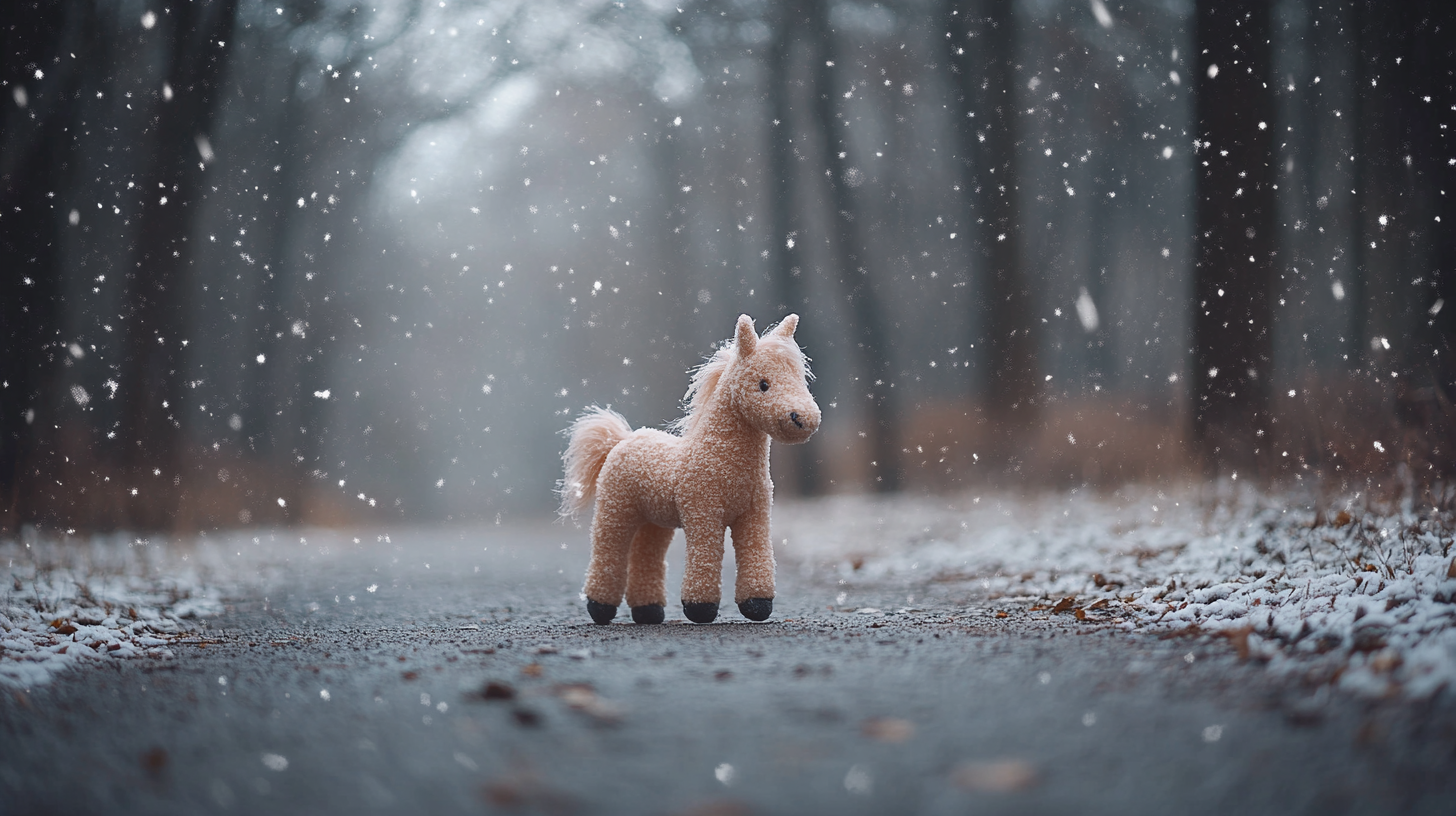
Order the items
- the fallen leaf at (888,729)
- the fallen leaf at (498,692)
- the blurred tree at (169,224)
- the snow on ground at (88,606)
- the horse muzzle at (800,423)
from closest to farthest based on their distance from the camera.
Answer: the fallen leaf at (888,729)
the fallen leaf at (498,692)
the snow on ground at (88,606)
the horse muzzle at (800,423)
the blurred tree at (169,224)

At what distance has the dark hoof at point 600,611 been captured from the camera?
192 inches

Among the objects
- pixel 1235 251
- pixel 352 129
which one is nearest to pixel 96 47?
pixel 352 129

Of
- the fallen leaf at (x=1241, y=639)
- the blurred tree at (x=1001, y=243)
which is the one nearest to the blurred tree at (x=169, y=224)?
the blurred tree at (x=1001, y=243)

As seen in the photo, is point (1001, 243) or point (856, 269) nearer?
point (1001, 243)

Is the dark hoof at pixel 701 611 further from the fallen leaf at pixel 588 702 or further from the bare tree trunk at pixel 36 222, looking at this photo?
the bare tree trunk at pixel 36 222

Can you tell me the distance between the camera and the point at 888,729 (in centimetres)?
243

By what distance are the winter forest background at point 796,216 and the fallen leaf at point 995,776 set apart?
4.89m

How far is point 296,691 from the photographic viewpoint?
10.1 feet

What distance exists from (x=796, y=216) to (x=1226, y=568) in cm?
1284

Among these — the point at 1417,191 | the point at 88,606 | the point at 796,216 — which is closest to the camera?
the point at 88,606

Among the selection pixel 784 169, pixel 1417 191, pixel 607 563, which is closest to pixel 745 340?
pixel 607 563

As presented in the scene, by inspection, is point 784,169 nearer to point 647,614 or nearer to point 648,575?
point 648,575

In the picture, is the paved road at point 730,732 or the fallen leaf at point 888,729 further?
the fallen leaf at point 888,729

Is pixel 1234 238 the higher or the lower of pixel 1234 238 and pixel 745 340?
the higher
